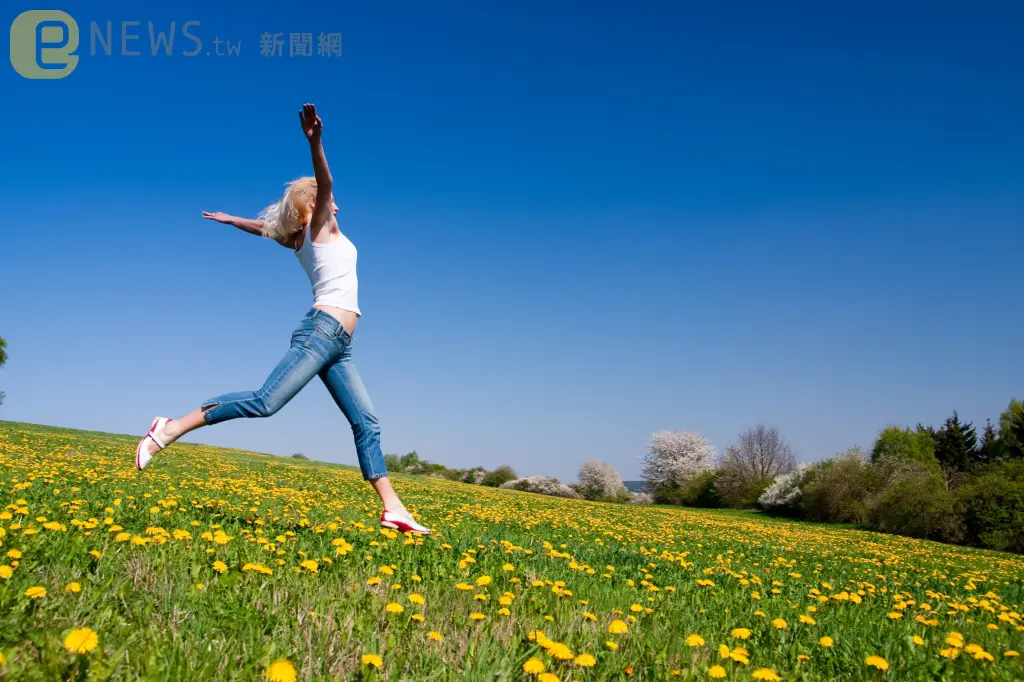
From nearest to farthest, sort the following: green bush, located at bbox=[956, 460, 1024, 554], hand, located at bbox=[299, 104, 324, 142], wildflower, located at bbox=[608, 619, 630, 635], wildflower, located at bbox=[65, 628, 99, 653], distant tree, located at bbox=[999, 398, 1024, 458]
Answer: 1. wildflower, located at bbox=[65, 628, 99, 653]
2. wildflower, located at bbox=[608, 619, 630, 635]
3. hand, located at bbox=[299, 104, 324, 142]
4. green bush, located at bbox=[956, 460, 1024, 554]
5. distant tree, located at bbox=[999, 398, 1024, 458]

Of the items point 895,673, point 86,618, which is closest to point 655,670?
point 895,673

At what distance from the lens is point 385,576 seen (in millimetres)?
3797

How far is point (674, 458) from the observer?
68.4 m

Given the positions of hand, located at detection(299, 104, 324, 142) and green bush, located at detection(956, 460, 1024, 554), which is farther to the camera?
green bush, located at detection(956, 460, 1024, 554)

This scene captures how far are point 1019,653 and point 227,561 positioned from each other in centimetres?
511

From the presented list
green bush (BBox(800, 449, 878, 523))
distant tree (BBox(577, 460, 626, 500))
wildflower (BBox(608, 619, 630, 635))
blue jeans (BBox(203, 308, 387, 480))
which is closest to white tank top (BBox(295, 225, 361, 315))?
blue jeans (BBox(203, 308, 387, 480))

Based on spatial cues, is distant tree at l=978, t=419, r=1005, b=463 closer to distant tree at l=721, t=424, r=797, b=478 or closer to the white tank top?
distant tree at l=721, t=424, r=797, b=478

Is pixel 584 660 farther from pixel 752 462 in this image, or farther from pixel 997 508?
pixel 752 462

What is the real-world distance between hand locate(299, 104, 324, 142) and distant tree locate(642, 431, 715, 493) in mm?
66503

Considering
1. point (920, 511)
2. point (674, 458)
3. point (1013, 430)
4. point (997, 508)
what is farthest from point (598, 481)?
point (997, 508)

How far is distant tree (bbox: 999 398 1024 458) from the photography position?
4877 cm

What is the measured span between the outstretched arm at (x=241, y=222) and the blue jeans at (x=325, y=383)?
111 cm

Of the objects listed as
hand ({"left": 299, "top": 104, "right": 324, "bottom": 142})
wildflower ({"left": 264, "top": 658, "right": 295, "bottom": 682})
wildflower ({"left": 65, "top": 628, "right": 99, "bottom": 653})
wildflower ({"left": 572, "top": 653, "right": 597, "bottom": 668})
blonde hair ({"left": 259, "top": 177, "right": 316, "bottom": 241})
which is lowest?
wildflower ({"left": 572, "top": 653, "right": 597, "bottom": 668})

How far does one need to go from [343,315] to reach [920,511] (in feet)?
106
